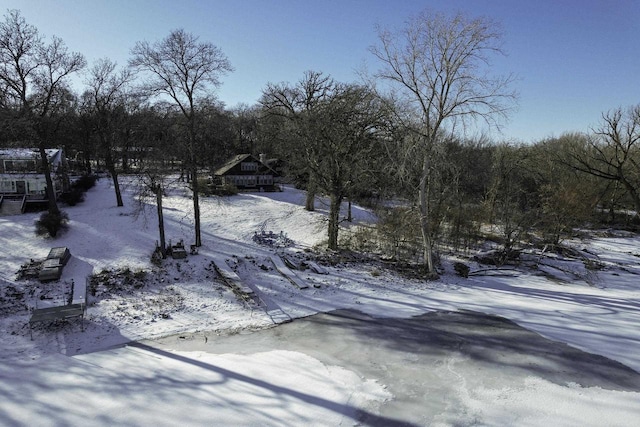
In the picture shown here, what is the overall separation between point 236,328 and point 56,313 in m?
4.90

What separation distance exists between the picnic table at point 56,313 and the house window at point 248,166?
1186 inches

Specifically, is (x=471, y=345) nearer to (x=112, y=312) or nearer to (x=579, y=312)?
(x=579, y=312)

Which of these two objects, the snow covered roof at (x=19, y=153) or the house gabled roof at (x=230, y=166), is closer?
the snow covered roof at (x=19, y=153)

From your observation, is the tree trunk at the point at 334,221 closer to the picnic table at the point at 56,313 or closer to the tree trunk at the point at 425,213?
the tree trunk at the point at 425,213

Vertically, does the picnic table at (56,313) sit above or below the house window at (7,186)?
below

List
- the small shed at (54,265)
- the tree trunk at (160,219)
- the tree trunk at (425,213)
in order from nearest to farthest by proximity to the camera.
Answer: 1. the small shed at (54,265)
2. the tree trunk at (425,213)
3. the tree trunk at (160,219)

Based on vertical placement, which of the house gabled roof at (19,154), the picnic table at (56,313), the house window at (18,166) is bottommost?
the picnic table at (56,313)

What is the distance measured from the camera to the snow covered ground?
6.86 meters

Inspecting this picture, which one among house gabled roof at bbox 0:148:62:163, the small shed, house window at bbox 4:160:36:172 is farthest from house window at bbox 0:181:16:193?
the small shed

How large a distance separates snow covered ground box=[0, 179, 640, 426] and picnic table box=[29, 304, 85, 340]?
0.36m

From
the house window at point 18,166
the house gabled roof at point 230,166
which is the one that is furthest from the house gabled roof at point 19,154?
the house gabled roof at point 230,166

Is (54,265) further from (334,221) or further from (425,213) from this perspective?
(425,213)

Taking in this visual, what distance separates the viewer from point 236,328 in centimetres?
1076

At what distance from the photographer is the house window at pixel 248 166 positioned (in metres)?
39.6
